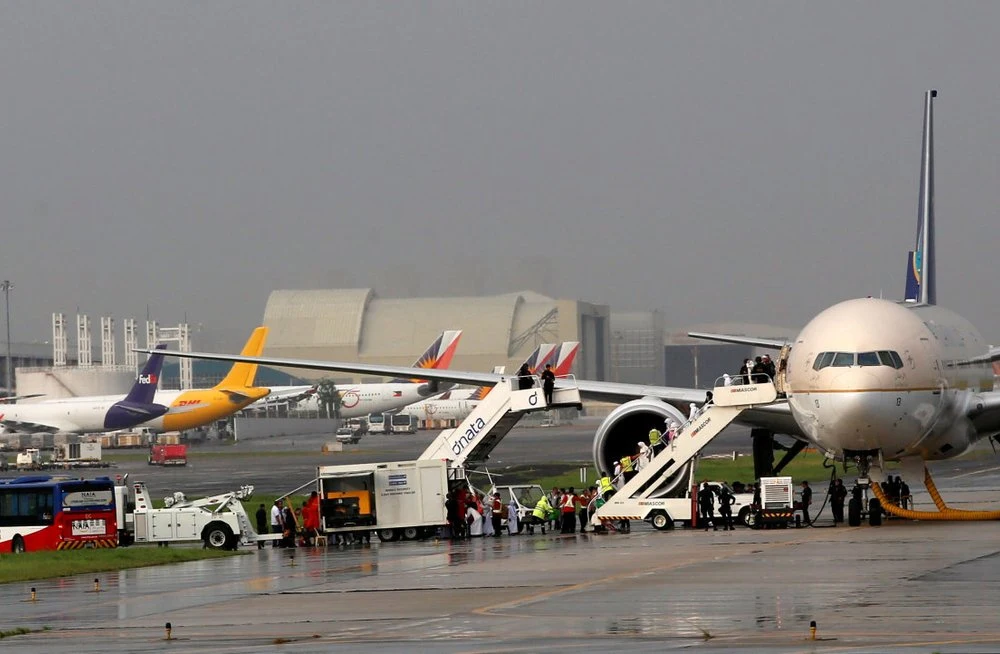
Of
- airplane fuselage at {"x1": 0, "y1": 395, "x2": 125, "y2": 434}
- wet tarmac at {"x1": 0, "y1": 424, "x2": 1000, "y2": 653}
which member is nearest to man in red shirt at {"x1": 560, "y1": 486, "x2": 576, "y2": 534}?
wet tarmac at {"x1": 0, "y1": 424, "x2": 1000, "y2": 653}

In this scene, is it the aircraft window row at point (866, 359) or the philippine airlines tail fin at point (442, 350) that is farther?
the philippine airlines tail fin at point (442, 350)

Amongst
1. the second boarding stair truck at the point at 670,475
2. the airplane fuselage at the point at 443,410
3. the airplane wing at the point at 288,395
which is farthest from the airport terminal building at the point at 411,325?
the second boarding stair truck at the point at 670,475

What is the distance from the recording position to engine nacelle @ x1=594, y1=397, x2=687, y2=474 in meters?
34.8

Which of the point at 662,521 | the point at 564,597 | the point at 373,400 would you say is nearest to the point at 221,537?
the point at 662,521

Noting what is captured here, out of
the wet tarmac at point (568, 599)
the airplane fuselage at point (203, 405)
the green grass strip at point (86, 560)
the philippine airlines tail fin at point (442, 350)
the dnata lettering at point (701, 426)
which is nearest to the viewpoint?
the wet tarmac at point (568, 599)

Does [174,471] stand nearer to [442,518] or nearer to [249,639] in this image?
[442,518]

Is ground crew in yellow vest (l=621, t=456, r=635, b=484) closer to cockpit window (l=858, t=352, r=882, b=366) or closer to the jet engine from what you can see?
the jet engine

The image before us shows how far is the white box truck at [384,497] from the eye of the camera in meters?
34.4

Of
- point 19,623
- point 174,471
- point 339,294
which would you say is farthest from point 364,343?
point 19,623

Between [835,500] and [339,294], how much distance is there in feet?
550

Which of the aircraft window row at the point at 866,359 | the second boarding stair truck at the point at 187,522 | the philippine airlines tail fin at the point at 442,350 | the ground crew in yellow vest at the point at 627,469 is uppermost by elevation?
the philippine airlines tail fin at the point at 442,350

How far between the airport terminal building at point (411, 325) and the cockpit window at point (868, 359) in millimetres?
152591

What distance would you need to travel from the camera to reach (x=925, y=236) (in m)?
39.4

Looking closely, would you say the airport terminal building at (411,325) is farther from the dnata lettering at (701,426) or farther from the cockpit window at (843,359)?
the cockpit window at (843,359)
